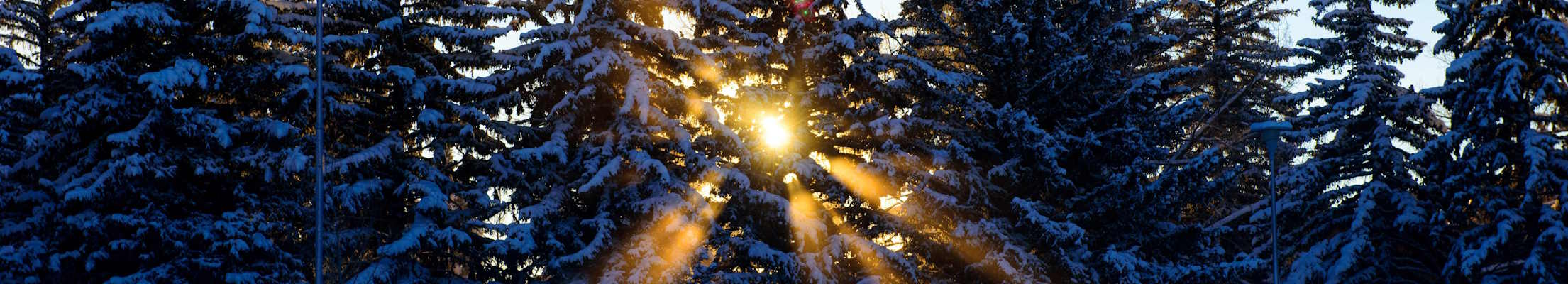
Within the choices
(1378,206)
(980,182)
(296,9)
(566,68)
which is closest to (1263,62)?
(1378,206)

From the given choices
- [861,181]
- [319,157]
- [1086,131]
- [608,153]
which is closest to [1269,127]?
[1086,131]

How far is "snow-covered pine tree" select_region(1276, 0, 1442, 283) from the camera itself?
23844 mm

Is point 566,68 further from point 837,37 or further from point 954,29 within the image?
point 954,29

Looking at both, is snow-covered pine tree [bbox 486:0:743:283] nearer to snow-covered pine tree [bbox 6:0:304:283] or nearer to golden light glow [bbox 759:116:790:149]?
golden light glow [bbox 759:116:790:149]

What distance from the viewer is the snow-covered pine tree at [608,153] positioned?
19922 mm

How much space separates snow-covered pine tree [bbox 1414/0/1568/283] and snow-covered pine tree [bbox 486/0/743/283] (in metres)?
11.8

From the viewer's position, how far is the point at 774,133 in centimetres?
2156

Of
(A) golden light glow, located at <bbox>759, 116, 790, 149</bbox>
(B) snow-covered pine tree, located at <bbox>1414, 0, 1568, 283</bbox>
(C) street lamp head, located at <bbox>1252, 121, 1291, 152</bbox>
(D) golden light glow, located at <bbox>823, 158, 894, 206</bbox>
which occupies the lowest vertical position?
(D) golden light glow, located at <bbox>823, 158, 894, 206</bbox>

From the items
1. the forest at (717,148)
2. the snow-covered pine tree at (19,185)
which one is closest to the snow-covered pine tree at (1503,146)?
A: the forest at (717,148)

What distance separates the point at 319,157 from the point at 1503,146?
19187 mm

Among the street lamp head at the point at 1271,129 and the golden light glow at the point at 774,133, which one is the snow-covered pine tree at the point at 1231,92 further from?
the golden light glow at the point at 774,133

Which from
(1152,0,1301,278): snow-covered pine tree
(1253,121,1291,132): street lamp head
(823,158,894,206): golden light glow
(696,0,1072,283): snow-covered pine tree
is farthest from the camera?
(1152,0,1301,278): snow-covered pine tree

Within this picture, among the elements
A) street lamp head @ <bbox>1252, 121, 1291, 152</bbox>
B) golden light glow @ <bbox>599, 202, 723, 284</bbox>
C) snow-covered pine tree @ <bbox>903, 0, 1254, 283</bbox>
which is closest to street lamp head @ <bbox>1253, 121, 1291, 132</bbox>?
street lamp head @ <bbox>1252, 121, 1291, 152</bbox>

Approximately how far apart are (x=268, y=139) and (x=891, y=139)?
9.83 meters
